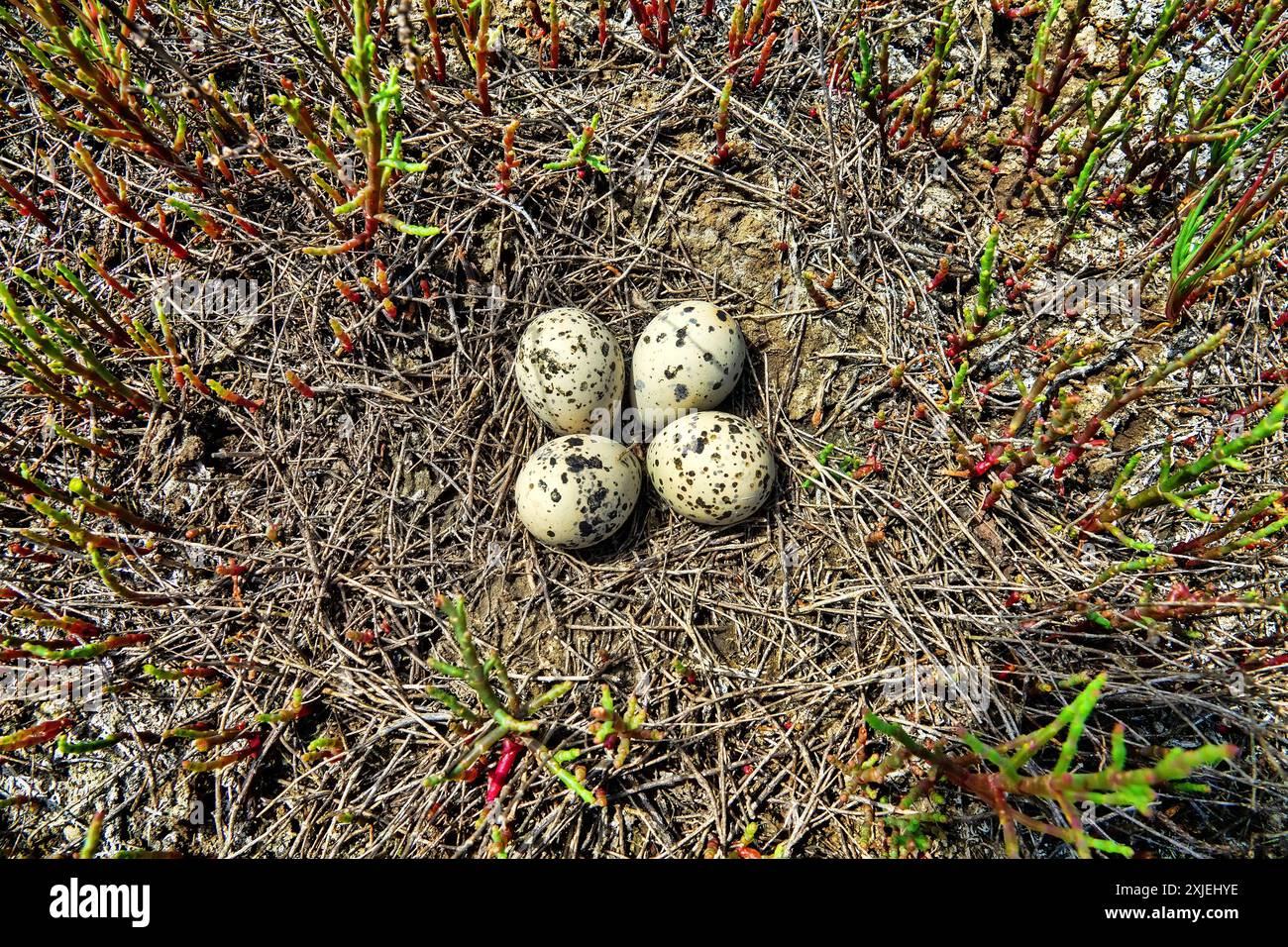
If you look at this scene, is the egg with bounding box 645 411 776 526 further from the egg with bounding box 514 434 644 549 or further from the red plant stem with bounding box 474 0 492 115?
the red plant stem with bounding box 474 0 492 115

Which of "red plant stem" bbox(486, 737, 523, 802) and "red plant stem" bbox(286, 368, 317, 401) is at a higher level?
"red plant stem" bbox(286, 368, 317, 401)

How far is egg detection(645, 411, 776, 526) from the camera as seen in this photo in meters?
1.93

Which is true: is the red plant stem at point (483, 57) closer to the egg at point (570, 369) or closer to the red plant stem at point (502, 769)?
the egg at point (570, 369)

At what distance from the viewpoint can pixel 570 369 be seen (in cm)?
198

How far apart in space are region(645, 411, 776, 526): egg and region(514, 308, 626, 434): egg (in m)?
0.23

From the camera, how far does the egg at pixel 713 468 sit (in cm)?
193

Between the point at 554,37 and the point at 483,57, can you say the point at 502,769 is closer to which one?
the point at 483,57

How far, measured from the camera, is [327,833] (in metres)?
1.82

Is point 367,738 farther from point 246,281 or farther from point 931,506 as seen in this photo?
point 931,506

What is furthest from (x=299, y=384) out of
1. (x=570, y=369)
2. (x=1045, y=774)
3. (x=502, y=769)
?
(x=1045, y=774)

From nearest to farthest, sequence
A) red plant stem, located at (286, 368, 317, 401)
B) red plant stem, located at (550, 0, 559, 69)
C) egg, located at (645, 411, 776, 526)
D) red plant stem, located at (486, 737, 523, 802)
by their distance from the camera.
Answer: red plant stem, located at (486, 737, 523, 802) < egg, located at (645, 411, 776, 526) < red plant stem, located at (286, 368, 317, 401) < red plant stem, located at (550, 0, 559, 69)

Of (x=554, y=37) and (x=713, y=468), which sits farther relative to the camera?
(x=554, y=37)

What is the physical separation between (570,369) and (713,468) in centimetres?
50

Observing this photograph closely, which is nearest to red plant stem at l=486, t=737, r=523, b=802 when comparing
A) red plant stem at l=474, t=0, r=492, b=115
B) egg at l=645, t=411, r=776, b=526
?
egg at l=645, t=411, r=776, b=526
